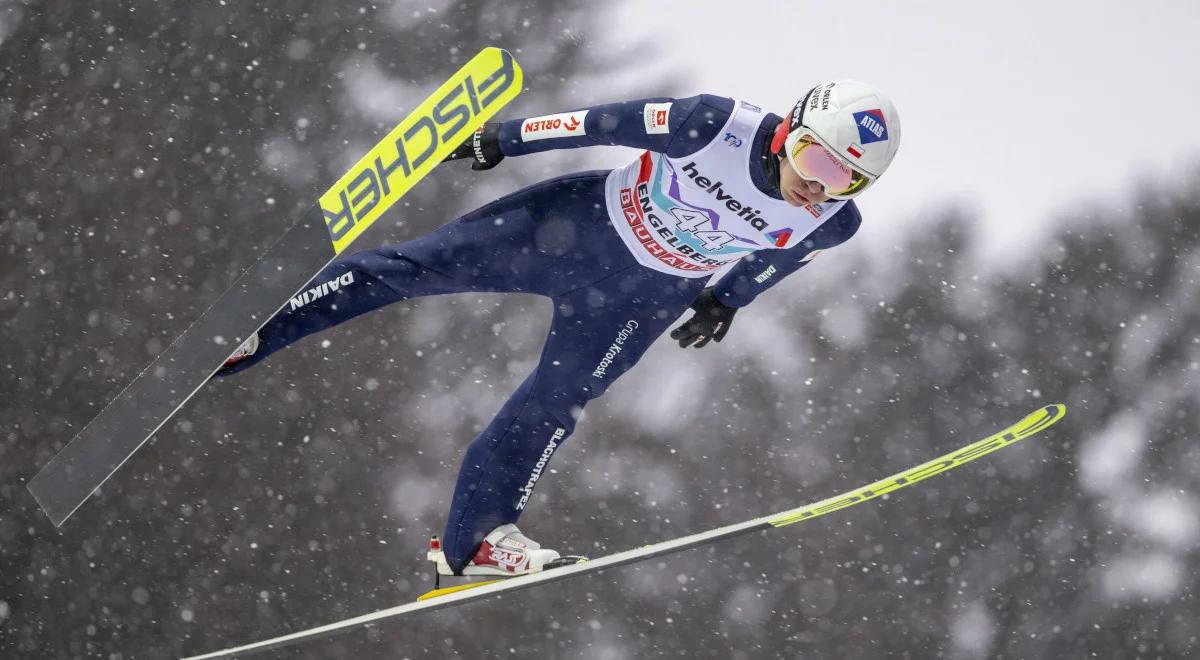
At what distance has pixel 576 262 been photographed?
3234 millimetres

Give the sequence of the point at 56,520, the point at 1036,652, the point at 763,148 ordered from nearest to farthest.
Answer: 1. the point at 763,148
2. the point at 56,520
3. the point at 1036,652

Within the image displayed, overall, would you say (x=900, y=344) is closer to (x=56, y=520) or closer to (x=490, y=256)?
(x=490, y=256)

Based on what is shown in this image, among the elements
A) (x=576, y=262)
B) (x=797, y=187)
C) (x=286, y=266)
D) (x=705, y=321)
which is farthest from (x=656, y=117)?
(x=286, y=266)

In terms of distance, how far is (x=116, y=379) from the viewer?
8953 mm

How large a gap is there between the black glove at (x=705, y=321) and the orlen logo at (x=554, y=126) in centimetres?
72

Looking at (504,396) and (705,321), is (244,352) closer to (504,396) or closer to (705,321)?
(705,321)

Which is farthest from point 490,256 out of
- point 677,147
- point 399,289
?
point 677,147

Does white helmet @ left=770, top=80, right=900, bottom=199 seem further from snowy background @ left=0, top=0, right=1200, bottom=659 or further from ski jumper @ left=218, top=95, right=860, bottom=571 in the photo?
snowy background @ left=0, top=0, right=1200, bottom=659

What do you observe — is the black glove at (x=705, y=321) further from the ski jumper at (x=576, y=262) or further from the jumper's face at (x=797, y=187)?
the jumper's face at (x=797, y=187)

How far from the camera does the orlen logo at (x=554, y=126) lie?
Answer: 118 inches

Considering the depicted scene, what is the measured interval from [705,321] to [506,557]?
33.8 inches

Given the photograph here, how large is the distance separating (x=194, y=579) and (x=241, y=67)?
3.76 m

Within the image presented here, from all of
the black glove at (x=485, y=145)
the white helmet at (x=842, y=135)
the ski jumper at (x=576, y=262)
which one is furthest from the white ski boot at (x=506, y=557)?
the white helmet at (x=842, y=135)

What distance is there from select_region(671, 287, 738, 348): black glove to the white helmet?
71 centimetres
